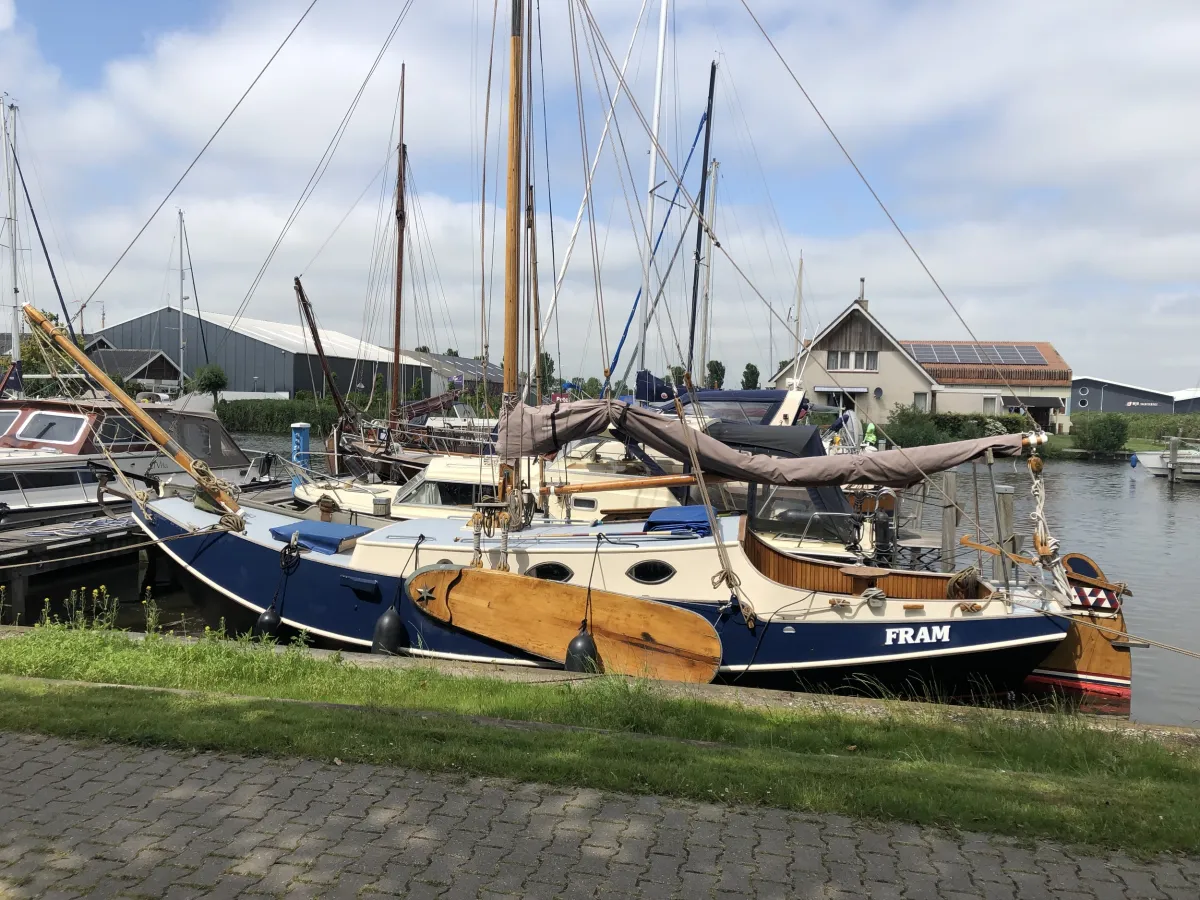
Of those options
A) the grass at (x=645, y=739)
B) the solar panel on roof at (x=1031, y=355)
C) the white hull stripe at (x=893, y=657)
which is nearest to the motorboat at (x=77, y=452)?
the grass at (x=645, y=739)

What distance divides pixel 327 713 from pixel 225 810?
1512 millimetres

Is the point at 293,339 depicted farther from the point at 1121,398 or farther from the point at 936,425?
the point at 1121,398

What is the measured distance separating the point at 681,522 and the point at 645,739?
4.93 m

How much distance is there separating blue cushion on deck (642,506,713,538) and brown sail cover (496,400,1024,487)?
557 mm

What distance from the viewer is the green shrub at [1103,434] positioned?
181 feet

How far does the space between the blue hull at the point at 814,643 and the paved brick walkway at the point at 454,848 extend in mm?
5018

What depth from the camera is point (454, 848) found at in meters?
4.40

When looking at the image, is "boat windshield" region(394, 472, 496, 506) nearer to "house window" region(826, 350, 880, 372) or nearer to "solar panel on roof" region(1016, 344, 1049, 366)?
"house window" region(826, 350, 880, 372)

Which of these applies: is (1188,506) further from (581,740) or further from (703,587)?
(581,740)

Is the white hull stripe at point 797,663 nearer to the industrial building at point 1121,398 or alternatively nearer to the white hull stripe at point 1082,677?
the white hull stripe at point 1082,677

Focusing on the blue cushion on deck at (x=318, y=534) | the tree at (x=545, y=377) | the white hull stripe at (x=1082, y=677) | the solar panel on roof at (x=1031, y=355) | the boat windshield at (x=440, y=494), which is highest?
the solar panel on roof at (x=1031, y=355)

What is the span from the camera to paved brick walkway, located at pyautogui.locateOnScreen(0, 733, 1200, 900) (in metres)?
4.09

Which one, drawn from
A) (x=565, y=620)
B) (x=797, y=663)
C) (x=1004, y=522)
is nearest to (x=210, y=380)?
(x=565, y=620)

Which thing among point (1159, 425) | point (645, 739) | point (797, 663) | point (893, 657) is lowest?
point (797, 663)
